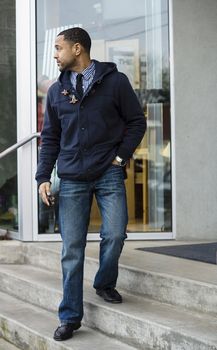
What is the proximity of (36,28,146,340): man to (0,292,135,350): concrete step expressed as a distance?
0.11 m

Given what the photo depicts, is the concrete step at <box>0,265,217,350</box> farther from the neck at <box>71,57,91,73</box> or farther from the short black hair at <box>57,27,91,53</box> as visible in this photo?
the short black hair at <box>57,27,91,53</box>

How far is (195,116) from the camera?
6.04 m

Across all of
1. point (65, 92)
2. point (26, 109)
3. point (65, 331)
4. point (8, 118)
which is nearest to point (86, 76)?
point (65, 92)

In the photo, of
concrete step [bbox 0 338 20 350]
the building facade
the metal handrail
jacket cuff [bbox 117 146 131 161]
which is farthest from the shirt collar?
the building facade

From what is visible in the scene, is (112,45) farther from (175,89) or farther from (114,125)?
(114,125)

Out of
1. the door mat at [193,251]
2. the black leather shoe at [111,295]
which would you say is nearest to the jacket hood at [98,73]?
the black leather shoe at [111,295]

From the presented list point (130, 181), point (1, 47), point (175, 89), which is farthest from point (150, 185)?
point (1, 47)

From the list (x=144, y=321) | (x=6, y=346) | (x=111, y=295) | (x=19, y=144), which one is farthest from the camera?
(x=19, y=144)

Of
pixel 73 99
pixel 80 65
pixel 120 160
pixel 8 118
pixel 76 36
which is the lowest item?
pixel 120 160

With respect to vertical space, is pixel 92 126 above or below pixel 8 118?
below

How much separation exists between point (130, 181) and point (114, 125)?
2.54m

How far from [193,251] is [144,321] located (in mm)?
1700

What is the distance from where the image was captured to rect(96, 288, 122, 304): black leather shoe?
396 cm

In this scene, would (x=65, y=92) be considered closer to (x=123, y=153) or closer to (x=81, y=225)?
(x=123, y=153)
